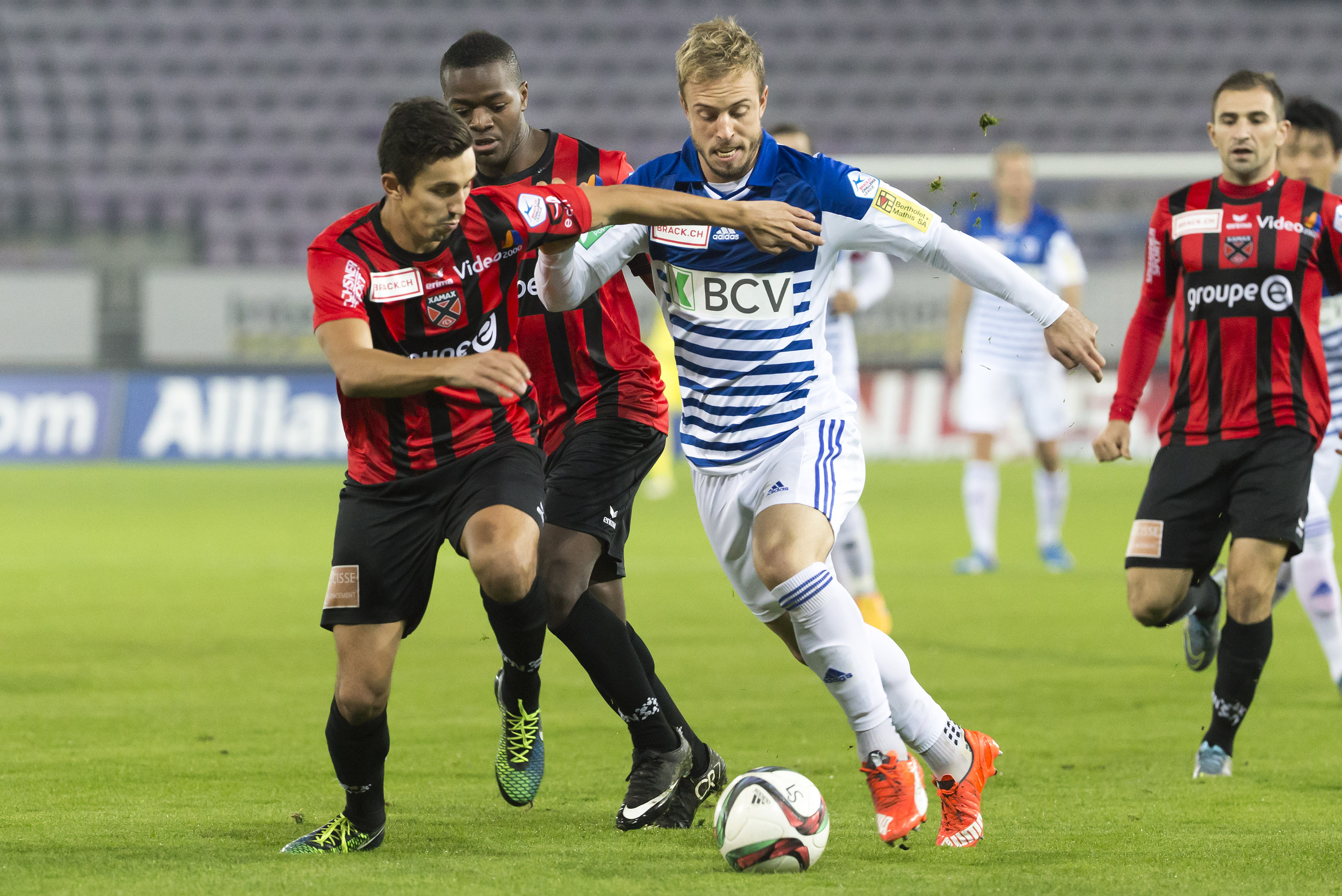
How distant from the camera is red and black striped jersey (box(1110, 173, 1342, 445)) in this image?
192 inches

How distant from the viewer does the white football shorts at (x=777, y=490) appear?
12.8ft

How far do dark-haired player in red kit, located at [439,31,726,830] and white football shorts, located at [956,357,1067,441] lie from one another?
5.51 meters

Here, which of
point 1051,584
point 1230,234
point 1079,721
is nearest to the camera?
point 1230,234

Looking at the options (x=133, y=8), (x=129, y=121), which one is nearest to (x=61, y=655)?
(x=129, y=121)

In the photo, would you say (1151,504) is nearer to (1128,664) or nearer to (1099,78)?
(1128,664)

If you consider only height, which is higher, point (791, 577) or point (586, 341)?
point (586, 341)

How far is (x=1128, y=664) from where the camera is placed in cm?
688

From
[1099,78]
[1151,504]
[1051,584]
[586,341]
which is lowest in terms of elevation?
[1051,584]

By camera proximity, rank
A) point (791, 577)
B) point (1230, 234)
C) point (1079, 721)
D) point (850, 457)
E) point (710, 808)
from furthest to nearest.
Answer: point (1079, 721) → point (1230, 234) → point (710, 808) → point (850, 457) → point (791, 577)

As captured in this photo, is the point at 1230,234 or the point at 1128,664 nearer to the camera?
the point at 1230,234

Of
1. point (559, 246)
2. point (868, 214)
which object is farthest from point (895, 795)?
point (559, 246)

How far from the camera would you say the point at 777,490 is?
393 cm

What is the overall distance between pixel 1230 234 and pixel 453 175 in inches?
96.6

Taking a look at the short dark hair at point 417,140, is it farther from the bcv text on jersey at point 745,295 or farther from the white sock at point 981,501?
the white sock at point 981,501
